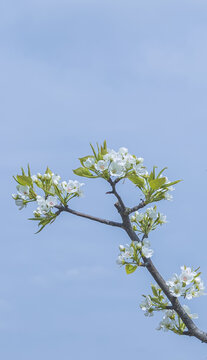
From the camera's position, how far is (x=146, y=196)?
4.74 m

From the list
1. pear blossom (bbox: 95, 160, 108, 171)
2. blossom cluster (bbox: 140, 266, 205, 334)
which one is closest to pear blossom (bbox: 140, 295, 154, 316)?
blossom cluster (bbox: 140, 266, 205, 334)

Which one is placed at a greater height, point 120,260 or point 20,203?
point 20,203

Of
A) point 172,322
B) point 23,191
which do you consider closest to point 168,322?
point 172,322

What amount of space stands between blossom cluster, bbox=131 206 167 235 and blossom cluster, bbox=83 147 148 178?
38 centimetres

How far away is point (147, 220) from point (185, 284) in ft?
2.01

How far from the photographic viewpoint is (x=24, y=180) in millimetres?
4855

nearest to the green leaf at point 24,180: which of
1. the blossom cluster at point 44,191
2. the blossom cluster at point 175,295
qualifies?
the blossom cluster at point 44,191

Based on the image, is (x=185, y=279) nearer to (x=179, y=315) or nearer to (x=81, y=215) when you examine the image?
(x=179, y=315)

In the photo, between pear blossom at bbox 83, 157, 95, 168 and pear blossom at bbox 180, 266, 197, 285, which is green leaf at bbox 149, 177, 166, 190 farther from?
pear blossom at bbox 180, 266, 197, 285

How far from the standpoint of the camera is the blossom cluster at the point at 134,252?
4.63 metres

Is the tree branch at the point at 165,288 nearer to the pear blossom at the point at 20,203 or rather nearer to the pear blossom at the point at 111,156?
the pear blossom at the point at 111,156

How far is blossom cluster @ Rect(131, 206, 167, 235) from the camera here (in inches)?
191

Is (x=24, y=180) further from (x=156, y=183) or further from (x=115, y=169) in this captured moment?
(x=156, y=183)

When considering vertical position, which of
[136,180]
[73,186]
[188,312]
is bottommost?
[188,312]
